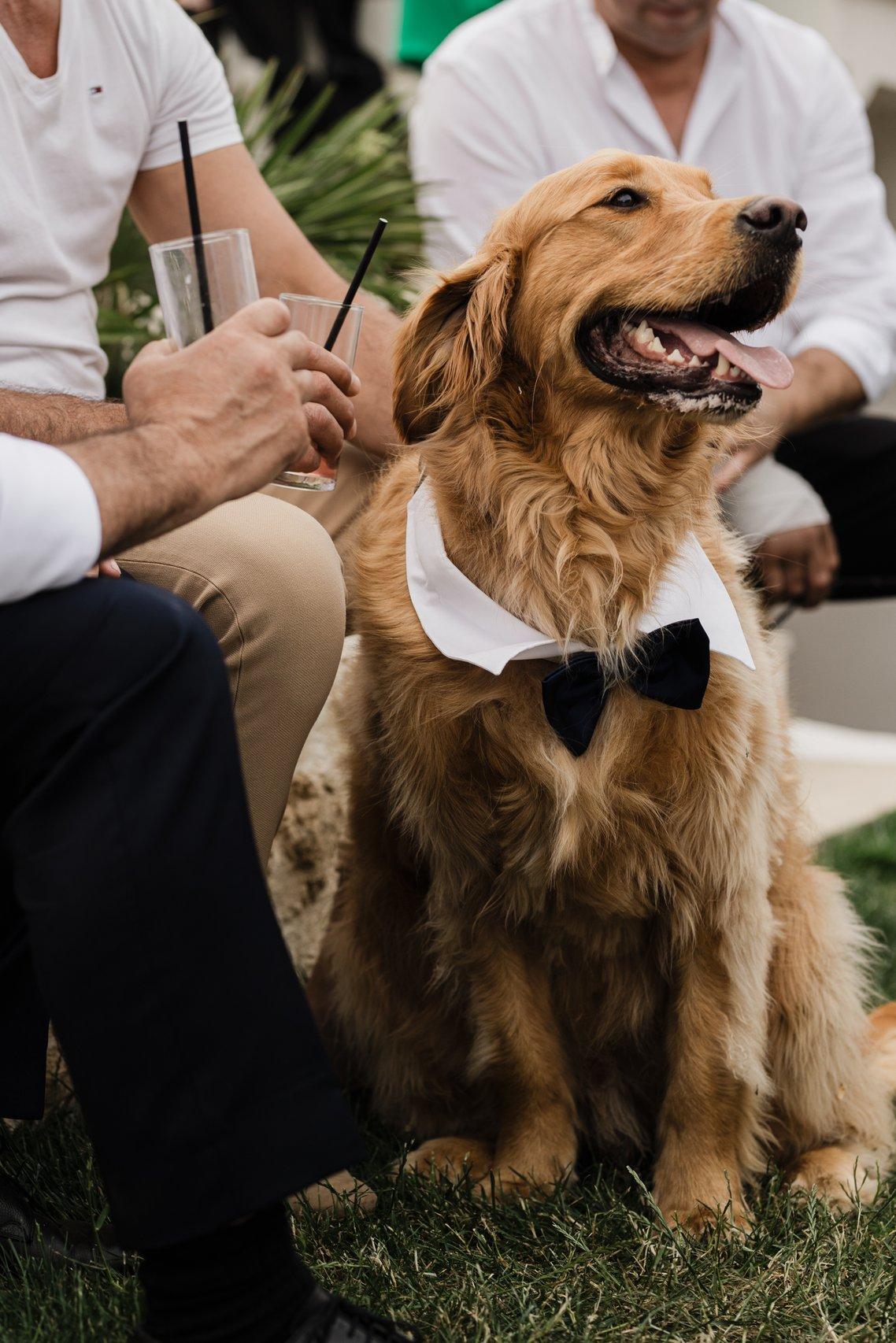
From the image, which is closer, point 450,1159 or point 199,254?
point 199,254

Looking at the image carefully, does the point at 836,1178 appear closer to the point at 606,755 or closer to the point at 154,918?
the point at 606,755

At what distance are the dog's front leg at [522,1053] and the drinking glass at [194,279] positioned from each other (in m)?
1.05

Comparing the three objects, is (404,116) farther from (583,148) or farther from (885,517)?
(885,517)

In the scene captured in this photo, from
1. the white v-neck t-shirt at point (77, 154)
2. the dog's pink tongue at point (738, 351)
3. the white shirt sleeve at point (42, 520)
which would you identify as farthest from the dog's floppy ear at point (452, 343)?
the white shirt sleeve at point (42, 520)

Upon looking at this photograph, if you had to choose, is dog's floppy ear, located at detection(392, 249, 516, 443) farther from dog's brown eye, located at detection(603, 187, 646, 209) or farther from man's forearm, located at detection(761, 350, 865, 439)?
man's forearm, located at detection(761, 350, 865, 439)

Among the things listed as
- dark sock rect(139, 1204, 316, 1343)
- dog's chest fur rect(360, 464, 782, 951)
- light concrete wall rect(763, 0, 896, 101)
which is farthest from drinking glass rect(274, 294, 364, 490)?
light concrete wall rect(763, 0, 896, 101)

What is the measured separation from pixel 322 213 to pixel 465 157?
16.5 inches

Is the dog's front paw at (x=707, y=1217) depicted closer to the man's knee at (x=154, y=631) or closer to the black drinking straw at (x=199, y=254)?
the man's knee at (x=154, y=631)

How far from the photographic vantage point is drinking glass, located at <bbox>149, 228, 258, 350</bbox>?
73.1 inches

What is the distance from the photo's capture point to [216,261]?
1.87m

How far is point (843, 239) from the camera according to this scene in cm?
366

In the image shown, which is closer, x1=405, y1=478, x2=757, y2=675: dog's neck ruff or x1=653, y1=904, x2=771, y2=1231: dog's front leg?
x1=405, y1=478, x2=757, y2=675: dog's neck ruff

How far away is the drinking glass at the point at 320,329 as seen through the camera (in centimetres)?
194

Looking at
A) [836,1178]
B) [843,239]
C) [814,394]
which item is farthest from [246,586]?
[843,239]
